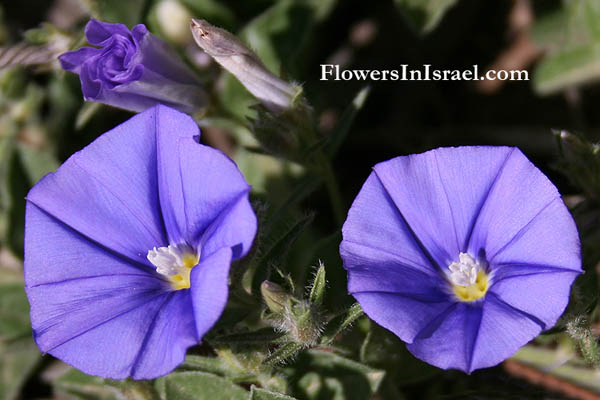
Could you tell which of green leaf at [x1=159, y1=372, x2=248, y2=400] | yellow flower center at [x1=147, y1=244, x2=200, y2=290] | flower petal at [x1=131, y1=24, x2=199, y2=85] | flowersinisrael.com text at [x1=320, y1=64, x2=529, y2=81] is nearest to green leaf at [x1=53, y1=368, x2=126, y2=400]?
green leaf at [x1=159, y1=372, x2=248, y2=400]

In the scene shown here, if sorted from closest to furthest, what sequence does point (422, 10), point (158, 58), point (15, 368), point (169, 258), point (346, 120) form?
1. point (169, 258)
2. point (158, 58)
3. point (346, 120)
4. point (422, 10)
5. point (15, 368)

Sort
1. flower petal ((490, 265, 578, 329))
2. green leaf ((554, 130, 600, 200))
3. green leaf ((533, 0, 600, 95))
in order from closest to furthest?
flower petal ((490, 265, 578, 329)) → green leaf ((554, 130, 600, 200)) → green leaf ((533, 0, 600, 95))

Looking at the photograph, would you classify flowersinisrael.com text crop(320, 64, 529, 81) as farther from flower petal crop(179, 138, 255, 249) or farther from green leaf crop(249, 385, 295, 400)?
green leaf crop(249, 385, 295, 400)

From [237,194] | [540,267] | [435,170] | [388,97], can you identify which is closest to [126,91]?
[237,194]

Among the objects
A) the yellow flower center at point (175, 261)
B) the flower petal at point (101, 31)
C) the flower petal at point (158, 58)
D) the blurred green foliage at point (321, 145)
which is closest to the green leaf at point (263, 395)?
the blurred green foliage at point (321, 145)

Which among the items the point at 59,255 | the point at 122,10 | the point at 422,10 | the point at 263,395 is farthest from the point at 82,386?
the point at 422,10

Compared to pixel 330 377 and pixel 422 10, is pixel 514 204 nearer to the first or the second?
pixel 330 377

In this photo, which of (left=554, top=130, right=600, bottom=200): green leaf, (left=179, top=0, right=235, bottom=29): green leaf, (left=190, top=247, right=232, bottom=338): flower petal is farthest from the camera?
(left=179, top=0, right=235, bottom=29): green leaf

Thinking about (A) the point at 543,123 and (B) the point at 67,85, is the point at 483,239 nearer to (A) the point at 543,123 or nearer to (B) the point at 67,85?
(A) the point at 543,123
